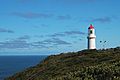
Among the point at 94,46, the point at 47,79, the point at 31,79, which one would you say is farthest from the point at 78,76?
the point at 94,46

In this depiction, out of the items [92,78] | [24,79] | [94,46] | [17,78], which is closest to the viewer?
[92,78]

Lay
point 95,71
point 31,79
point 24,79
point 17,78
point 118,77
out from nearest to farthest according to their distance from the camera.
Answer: point 118,77, point 95,71, point 31,79, point 24,79, point 17,78

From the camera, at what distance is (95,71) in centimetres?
2175

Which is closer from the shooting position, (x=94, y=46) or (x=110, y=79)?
(x=110, y=79)

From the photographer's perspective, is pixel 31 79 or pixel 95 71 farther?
pixel 31 79

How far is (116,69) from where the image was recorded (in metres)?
20.2

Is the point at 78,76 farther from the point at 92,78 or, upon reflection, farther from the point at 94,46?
the point at 94,46

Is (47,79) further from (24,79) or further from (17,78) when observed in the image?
(17,78)

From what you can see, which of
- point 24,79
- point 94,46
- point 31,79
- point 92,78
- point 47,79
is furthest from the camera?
point 94,46

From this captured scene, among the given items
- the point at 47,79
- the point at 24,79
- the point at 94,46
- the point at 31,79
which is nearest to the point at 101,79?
the point at 47,79

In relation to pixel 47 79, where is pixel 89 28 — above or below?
above

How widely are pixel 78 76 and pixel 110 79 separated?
12.5 feet

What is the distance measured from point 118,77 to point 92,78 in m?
1.93

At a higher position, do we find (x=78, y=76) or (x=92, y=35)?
(x=92, y=35)
